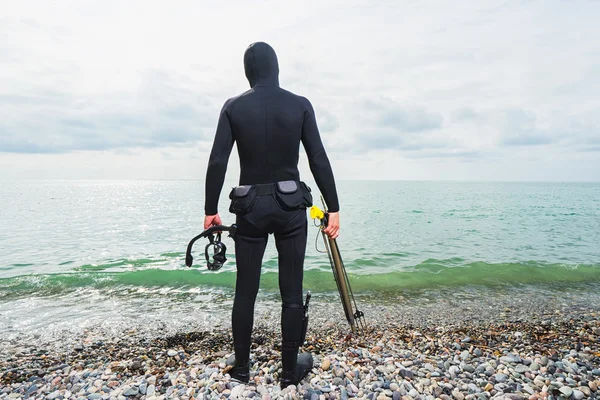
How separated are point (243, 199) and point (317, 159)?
99 cm

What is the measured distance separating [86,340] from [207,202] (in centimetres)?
478

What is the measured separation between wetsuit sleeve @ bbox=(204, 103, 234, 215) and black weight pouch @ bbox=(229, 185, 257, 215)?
0.70ft

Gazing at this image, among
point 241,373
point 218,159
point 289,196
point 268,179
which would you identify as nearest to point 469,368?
point 241,373

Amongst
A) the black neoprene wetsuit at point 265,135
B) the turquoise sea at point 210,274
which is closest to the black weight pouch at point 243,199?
the black neoprene wetsuit at point 265,135

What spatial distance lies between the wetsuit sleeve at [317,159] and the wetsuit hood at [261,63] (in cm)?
53

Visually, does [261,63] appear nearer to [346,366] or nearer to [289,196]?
[289,196]

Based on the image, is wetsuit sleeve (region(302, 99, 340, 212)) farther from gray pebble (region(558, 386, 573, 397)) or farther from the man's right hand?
gray pebble (region(558, 386, 573, 397))

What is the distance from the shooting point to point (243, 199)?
12.9ft

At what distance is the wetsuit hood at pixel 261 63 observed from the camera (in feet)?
13.6

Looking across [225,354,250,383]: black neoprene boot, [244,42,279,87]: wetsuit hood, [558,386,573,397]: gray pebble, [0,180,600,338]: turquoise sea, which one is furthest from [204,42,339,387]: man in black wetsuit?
[558,386,573,397]: gray pebble

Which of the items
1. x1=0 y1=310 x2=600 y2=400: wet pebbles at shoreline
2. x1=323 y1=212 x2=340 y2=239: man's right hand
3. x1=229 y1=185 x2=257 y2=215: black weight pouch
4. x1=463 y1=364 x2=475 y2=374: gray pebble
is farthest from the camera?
x1=463 y1=364 x2=475 y2=374: gray pebble

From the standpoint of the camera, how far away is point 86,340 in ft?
22.1

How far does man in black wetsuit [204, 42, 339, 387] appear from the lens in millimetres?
3998

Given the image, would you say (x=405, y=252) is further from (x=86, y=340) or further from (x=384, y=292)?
(x=86, y=340)
